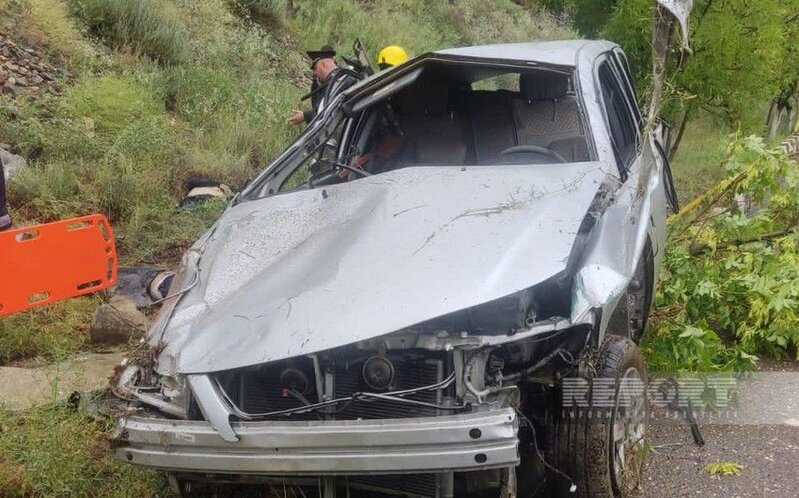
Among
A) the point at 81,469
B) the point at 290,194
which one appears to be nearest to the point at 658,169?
the point at 290,194

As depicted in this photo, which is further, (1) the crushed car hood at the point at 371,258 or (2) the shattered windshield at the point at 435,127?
(2) the shattered windshield at the point at 435,127

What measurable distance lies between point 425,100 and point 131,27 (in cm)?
592

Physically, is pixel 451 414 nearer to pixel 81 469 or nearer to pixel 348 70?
pixel 81 469

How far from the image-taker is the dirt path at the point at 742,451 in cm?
368

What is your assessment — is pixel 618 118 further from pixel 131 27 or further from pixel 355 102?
pixel 131 27

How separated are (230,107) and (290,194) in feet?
17.2

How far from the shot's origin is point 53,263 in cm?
482

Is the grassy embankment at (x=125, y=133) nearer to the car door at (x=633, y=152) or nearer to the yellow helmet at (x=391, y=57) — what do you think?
the yellow helmet at (x=391, y=57)

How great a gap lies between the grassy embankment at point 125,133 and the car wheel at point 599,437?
172cm

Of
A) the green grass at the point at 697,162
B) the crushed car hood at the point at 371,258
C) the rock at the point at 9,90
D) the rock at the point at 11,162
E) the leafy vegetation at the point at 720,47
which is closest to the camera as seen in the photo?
the crushed car hood at the point at 371,258

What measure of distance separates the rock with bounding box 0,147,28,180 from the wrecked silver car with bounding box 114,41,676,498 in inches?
144

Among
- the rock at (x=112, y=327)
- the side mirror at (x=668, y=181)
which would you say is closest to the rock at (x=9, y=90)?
the rock at (x=112, y=327)

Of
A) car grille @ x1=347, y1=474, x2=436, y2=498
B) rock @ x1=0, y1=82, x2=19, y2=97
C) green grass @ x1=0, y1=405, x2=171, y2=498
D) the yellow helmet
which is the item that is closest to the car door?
car grille @ x1=347, y1=474, x2=436, y2=498

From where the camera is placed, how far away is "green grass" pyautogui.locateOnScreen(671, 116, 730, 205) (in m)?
11.2
